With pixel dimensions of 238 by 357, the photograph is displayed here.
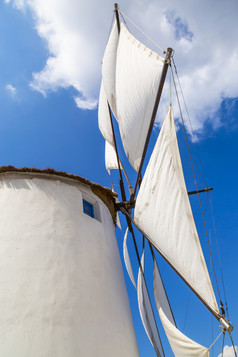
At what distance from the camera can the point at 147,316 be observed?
24.7 feet

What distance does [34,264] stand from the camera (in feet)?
15.7

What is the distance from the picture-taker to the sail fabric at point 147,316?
704 cm

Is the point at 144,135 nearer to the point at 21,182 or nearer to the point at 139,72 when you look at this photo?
the point at 139,72

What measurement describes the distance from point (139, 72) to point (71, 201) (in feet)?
15.5

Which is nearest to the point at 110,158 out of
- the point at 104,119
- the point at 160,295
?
the point at 104,119

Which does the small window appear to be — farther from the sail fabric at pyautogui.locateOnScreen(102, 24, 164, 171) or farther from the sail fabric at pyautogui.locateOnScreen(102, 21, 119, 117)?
the sail fabric at pyautogui.locateOnScreen(102, 21, 119, 117)

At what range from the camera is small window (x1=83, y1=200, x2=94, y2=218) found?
6.74m

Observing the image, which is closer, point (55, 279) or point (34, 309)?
point (34, 309)

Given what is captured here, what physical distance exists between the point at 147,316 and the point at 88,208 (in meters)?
3.81

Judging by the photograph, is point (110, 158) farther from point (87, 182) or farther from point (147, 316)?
point (147, 316)

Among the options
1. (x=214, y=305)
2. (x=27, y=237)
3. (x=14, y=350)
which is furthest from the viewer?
(x=27, y=237)

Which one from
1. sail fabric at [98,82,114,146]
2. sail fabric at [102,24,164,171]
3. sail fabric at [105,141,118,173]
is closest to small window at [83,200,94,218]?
sail fabric at [102,24,164,171]

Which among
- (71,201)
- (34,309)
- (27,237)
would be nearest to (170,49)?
(71,201)

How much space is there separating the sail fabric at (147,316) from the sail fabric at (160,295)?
0.49 m
